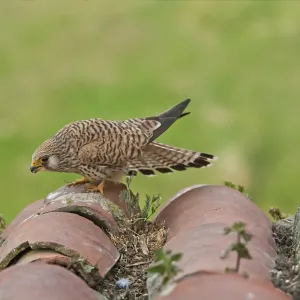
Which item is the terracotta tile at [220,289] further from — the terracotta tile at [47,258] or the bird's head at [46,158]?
the bird's head at [46,158]

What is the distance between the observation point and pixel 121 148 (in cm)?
262

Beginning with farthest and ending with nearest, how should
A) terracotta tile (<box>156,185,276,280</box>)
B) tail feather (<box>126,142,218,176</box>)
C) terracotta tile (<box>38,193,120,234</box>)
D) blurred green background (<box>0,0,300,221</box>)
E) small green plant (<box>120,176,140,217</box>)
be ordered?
blurred green background (<box>0,0,300,221</box>) < tail feather (<box>126,142,218,176</box>) < small green plant (<box>120,176,140,217</box>) < terracotta tile (<box>38,193,120,234</box>) < terracotta tile (<box>156,185,276,280</box>)

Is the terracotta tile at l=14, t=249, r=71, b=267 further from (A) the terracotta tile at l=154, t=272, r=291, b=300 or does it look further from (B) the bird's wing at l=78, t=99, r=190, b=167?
(B) the bird's wing at l=78, t=99, r=190, b=167

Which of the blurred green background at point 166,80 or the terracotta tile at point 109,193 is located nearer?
the terracotta tile at point 109,193

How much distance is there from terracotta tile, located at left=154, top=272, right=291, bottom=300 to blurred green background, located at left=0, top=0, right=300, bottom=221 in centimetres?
360

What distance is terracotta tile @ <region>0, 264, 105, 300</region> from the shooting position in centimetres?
128

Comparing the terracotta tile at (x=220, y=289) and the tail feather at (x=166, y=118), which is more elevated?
the tail feather at (x=166, y=118)

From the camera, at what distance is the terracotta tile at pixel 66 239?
153 centimetres

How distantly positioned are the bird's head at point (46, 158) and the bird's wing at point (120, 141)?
0.59ft

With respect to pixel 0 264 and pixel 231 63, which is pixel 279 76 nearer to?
pixel 231 63

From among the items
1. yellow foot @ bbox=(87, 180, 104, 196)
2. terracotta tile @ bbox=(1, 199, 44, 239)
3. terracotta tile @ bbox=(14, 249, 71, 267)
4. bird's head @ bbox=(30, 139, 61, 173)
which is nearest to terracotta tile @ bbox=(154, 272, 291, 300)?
terracotta tile @ bbox=(14, 249, 71, 267)

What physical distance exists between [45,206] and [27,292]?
0.67 meters

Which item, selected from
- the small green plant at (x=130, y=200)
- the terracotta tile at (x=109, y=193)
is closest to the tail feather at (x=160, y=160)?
the terracotta tile at (x=109, y=193)

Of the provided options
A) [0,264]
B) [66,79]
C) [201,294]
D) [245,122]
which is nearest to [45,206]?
[0,264]
